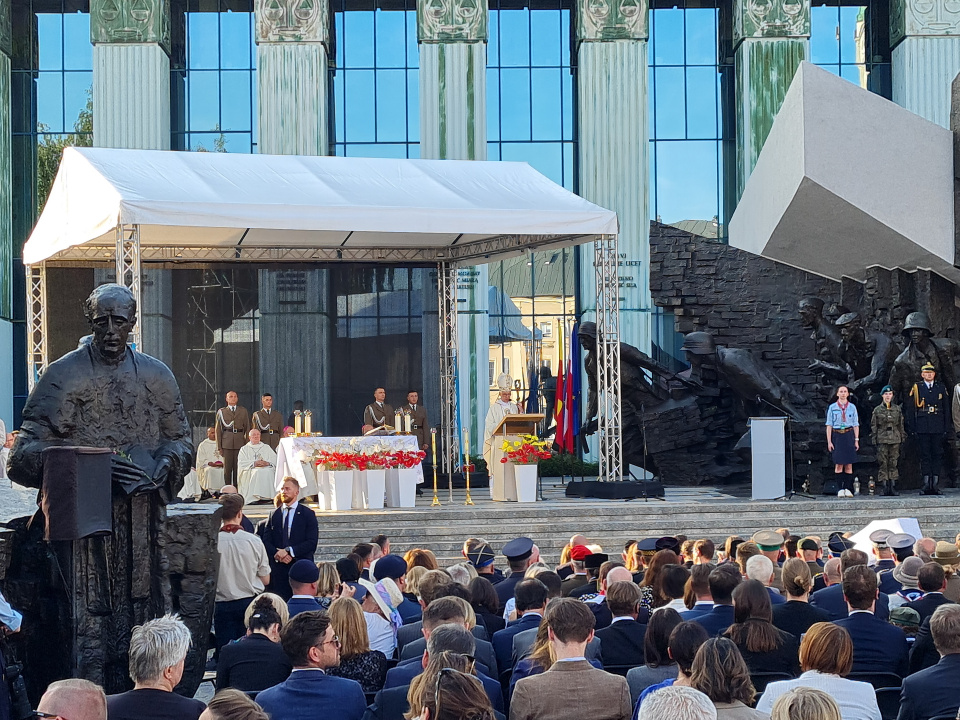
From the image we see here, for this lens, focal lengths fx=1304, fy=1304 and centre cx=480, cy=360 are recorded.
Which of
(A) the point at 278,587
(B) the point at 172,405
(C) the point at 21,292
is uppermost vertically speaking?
(C) the point at 21,292

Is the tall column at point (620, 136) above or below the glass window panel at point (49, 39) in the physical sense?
below

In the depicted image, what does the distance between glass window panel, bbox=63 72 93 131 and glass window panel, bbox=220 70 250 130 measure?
290 cm

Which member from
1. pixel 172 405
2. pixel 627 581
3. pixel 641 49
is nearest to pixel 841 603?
pixel 627 581

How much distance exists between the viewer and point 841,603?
8.21 m

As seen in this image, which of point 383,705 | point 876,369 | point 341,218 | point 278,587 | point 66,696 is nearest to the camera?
point 66,696

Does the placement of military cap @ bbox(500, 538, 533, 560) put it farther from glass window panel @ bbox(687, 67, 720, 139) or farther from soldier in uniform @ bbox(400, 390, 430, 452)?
glass window panel @ bbox(687, 67, 720, 139)

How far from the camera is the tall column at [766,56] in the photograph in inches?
1104

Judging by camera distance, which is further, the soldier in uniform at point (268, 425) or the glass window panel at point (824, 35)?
the glass window panel at point (824, 35)

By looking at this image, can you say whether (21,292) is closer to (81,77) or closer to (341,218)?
(81,77)

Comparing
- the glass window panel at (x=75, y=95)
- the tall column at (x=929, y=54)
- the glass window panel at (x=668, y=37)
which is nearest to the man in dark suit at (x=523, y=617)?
the tall column at (x=929, y=54)

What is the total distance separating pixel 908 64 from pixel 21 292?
19.7 m

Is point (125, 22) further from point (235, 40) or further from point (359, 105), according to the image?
point (359, 105)

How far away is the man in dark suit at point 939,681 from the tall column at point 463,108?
2150cm

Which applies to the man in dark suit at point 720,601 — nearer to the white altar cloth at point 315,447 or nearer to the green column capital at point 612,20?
the white altar cloth at point 315,447
